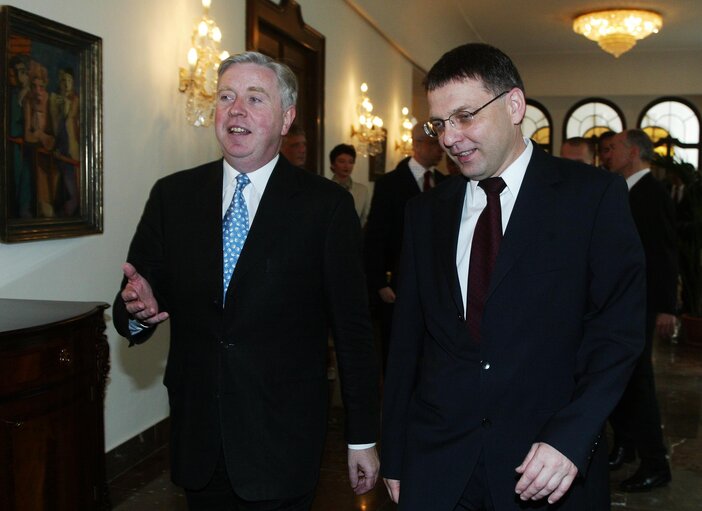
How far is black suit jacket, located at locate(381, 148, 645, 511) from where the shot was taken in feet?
5.77

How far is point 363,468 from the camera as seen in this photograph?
2.27 m

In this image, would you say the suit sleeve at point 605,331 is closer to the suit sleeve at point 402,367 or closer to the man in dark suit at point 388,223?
the suit sleeve at point 402,367

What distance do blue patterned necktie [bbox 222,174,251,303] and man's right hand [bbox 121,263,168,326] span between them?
0.62 feet

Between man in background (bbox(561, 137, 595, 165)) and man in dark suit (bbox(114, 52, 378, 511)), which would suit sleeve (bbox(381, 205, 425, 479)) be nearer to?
man in dark suit (bbox(114, 52, 378, 511))

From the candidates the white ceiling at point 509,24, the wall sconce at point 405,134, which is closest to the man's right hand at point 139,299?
the white ceiling at point 509,24

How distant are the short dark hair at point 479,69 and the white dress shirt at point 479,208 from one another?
18cm

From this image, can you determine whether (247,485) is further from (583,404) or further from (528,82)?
(528,82)

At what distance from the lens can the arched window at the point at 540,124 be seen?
18250mm

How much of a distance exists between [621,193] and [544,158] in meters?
0.20

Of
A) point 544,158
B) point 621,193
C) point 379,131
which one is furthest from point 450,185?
point 379,131

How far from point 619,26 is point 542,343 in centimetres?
1215

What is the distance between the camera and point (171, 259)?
2.23 metres

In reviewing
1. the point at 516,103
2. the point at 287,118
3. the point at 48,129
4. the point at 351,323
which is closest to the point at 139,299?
the point at 351,323

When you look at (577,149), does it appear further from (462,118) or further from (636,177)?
(462,118)
